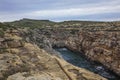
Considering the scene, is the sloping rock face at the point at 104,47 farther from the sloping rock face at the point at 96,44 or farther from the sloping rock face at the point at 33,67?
the sloping rock face at the point at 33,67

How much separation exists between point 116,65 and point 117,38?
43.9 ft

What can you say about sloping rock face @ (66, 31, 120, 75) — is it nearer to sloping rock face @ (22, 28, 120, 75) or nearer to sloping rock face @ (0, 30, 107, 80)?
sloping rock face @ (22, 28, 120, 75)

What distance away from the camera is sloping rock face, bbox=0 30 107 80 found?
20.8m

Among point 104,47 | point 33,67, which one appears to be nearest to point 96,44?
point 104,47

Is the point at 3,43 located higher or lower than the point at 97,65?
higher

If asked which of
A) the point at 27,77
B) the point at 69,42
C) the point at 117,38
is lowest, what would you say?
the point at 69,42

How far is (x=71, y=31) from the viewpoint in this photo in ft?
479

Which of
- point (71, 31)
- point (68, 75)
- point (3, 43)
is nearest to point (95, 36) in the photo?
point (71, 31)

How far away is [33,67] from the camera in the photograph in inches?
925

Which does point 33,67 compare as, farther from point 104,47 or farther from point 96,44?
point 96,44

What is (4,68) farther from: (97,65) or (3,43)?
(97,65)

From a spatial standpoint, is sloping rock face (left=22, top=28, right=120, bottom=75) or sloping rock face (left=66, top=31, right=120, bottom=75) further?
sloping rock face (left=66, top=31, right=120, bottom=75)

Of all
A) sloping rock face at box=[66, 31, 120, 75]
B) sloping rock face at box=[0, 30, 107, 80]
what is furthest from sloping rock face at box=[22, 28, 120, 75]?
sloping rock face at box=[0, 30, 107, 80]

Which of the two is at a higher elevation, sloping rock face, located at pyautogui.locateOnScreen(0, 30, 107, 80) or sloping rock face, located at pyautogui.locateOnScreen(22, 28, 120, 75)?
sloping rock face, located at pyautogui.locateOnScreen(0, 30, 107, 80)
